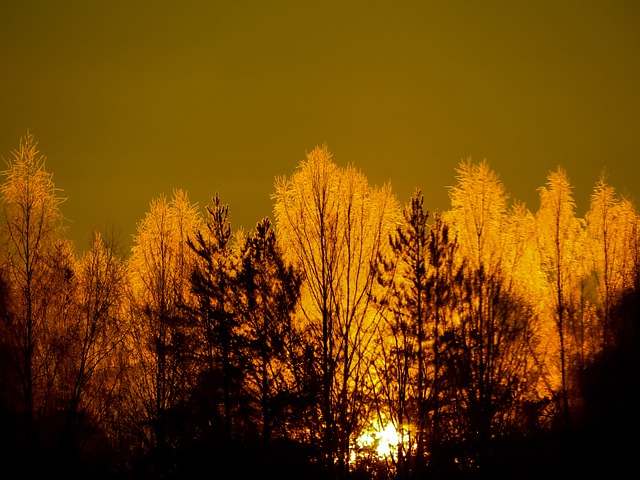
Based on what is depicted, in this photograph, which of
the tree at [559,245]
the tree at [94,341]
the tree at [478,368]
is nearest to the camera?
the tree at [478,368]

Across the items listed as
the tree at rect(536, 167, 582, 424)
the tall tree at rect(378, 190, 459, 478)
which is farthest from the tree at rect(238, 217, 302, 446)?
the tree at rect(536, 167, 582, 424)

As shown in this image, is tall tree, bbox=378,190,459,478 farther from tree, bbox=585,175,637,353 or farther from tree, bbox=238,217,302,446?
tree, bbox=585,175,637,353

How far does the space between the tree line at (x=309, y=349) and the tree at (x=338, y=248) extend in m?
0.06

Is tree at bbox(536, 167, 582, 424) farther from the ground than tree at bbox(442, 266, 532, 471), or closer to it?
farther from the ground

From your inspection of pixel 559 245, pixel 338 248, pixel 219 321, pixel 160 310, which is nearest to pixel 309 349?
pixel 338 248

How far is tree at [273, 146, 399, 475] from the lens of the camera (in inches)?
739

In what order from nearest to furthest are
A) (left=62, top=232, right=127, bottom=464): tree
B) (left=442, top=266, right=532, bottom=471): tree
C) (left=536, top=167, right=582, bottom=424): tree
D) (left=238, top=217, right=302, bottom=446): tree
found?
(left=442, top=266, right=532, bottom=471): tree → (left=238, top=217, right=302, bottom=446): tree → (left=62, top=232, right=127, bottom=464): tree → (left=536, top=167, right=582, bottom=424): tree

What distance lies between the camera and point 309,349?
747 inches

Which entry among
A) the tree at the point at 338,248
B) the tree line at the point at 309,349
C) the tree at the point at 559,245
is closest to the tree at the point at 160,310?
the tree line at the point at 309,349

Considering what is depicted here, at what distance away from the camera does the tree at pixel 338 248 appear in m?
18.8

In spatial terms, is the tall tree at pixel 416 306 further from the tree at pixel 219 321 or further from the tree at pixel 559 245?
the tree at pixel 559 245

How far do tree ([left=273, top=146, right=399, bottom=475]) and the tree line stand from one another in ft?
0.19

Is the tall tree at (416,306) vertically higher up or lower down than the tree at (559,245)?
lower down

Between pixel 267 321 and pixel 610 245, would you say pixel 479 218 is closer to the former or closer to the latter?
pixel 267 321
